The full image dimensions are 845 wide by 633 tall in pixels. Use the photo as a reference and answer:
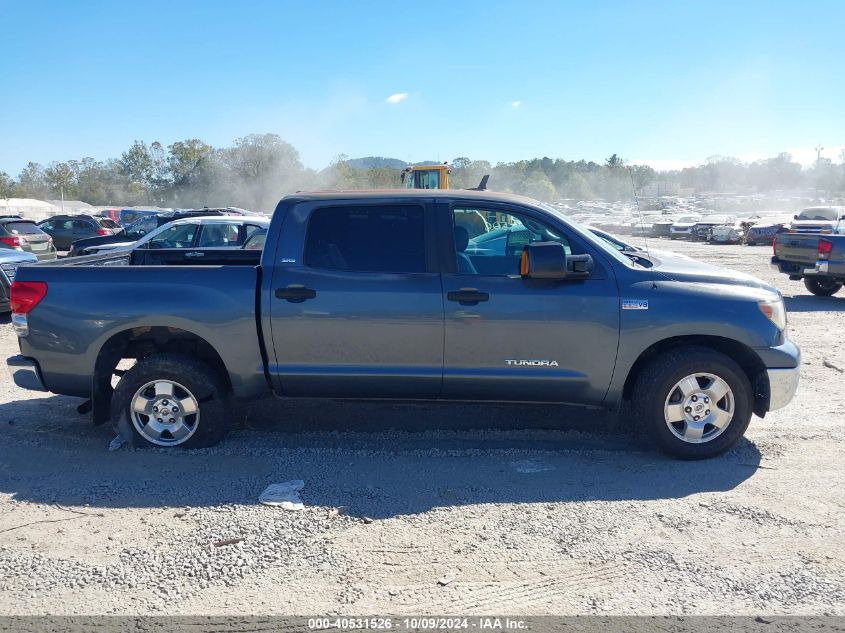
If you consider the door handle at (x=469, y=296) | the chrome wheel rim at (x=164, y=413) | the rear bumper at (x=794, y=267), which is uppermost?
the door handle at (x=469, y=296)

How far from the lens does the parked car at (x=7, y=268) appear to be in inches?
433

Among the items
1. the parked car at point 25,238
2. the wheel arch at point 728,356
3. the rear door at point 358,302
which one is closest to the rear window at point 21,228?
the parked car at point 25,238

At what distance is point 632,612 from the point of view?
3328 mm

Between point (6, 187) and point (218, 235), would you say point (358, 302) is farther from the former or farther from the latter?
point (6, 187)

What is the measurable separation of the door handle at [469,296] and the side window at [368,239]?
0.32 m

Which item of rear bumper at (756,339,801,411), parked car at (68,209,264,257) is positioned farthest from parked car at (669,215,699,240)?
rear bumper at (756,339,801,411)

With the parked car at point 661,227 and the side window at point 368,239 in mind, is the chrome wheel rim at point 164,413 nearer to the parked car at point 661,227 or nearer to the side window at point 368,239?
the side window at point 368,239

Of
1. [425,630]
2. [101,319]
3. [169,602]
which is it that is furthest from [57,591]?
[101,319]

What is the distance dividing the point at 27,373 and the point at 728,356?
5.12 m

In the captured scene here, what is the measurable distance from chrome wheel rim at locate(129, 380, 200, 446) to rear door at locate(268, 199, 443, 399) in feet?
2.32

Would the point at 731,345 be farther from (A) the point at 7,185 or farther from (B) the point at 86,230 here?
(A) the point at 7,185

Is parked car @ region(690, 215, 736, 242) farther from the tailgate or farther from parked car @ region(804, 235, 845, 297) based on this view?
parked car @ region(804, 235, 845, 297)

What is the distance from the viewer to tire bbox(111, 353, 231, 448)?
5234 mm

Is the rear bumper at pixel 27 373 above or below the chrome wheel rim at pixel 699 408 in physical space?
above
